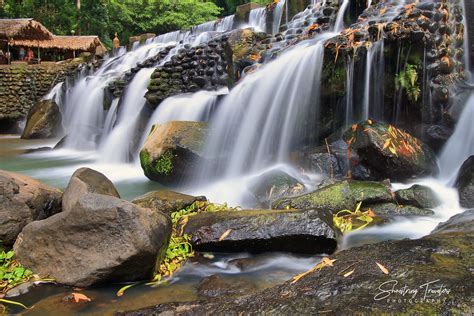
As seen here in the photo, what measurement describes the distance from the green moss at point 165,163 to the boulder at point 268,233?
9.20 feet

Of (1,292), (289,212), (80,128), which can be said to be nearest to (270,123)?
(289,212)

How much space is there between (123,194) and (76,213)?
347 cm

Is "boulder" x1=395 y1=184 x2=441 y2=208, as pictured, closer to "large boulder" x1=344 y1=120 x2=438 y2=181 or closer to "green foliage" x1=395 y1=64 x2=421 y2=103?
"large boulder" x1=344 y1=120 x2=438 y2=181

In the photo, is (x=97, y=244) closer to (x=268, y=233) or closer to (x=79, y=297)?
(x=79, y=297)

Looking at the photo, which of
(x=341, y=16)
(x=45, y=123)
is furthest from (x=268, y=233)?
(x=45, y=123)

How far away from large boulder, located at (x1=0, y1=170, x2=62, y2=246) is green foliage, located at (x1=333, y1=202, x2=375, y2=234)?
3.12 m

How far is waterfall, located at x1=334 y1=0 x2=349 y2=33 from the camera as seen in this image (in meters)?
10.7

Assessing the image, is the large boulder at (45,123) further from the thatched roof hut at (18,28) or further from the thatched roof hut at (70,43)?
the thatched roof hut at (70,43)

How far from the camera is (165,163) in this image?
712 cm

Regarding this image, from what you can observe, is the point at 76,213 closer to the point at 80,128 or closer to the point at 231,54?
the point at 231,54

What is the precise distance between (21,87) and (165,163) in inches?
647

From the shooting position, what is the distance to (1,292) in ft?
11.3

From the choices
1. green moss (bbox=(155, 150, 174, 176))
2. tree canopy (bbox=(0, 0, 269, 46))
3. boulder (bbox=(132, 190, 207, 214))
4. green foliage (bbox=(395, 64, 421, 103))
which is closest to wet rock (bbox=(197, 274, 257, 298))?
boulder (bbox=(132, 190, 207, 214))

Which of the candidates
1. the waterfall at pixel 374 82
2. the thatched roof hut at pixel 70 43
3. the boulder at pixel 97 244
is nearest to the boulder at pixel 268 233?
the boulder at pixel 97 244
